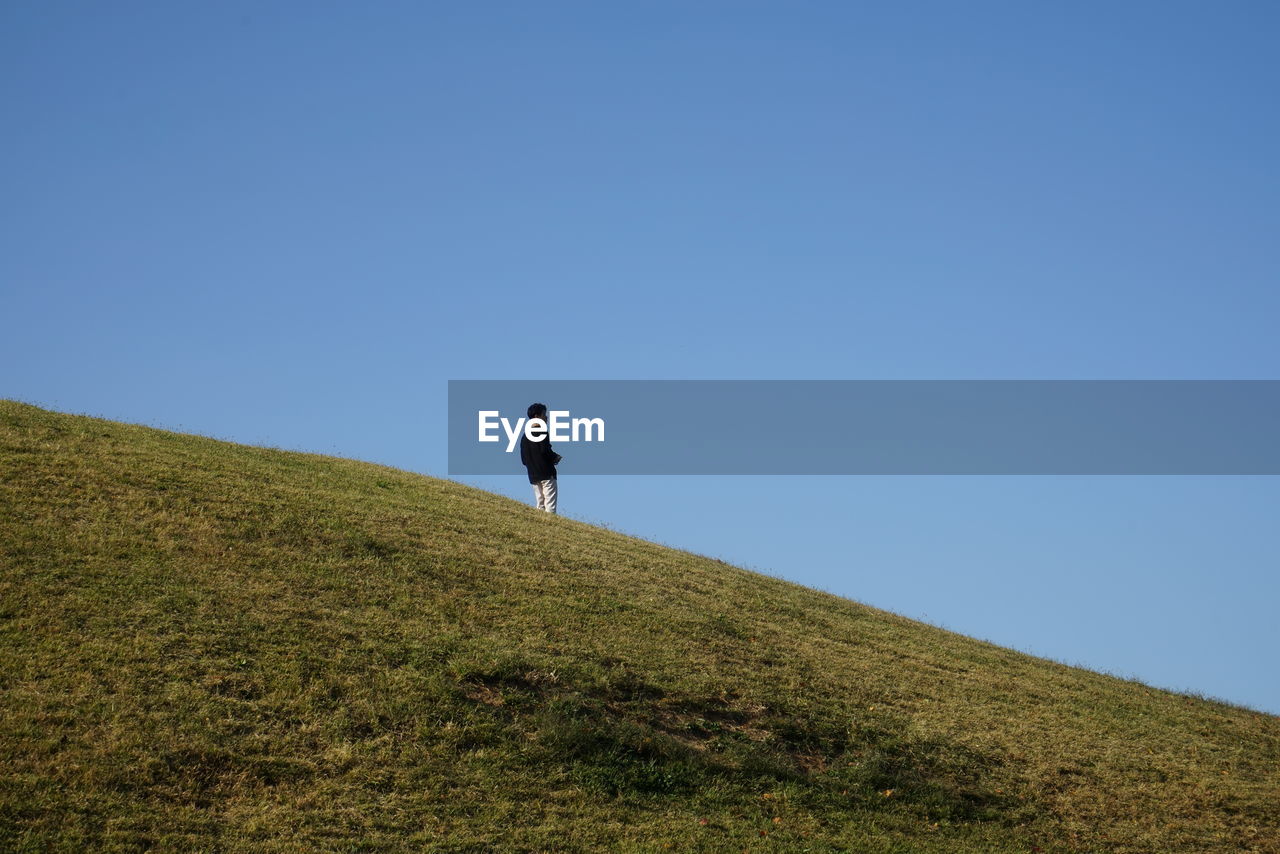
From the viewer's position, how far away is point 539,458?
26.6 metres

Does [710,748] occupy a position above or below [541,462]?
below

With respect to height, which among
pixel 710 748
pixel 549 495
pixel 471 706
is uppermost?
pixel 549 495

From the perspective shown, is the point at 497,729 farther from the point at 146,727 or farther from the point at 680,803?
the point at 146,727

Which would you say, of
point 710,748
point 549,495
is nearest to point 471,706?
point 710,748

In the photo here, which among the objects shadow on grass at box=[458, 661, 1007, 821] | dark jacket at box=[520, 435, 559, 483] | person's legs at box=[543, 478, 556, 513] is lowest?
shadow on grass at box=[458, 661, 1007, 821]

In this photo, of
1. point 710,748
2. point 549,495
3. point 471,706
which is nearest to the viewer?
point 471,706

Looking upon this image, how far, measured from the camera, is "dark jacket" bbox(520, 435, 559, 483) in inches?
1045

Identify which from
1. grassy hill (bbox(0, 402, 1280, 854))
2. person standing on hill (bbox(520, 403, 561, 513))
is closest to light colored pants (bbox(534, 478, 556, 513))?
person standing on hill (bbox(520, 403, 561, 513))

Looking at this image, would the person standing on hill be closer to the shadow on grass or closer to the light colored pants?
the light colored pants

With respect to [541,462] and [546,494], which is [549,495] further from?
[541,462]

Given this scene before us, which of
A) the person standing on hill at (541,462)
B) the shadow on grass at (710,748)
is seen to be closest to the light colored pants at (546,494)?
the person standing on hill at (541,462)

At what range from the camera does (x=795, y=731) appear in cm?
1627

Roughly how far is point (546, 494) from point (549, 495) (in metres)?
0.08

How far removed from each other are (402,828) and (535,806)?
1.65 meters
